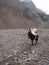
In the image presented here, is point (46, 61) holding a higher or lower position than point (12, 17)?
higher

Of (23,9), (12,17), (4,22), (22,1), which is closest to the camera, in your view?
(4,22)

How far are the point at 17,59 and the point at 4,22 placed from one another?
44262mm

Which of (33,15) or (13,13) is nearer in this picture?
(13,13)

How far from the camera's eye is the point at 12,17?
2345 inches

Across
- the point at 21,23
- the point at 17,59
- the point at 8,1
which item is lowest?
the point at 21,23

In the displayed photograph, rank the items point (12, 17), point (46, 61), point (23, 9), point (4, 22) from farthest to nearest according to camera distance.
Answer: point (23, 9) → point (12, 17) → point (4, 22) → point (46, 61)

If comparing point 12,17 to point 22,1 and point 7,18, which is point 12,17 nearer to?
point 7,18

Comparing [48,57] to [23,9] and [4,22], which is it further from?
[23,9]

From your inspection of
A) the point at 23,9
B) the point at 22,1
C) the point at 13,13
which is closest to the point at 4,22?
the point at 13,13

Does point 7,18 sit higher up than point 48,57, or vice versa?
point 48,57

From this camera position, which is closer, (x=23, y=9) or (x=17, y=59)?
(x=17, y=59)

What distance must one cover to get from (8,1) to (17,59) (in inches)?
2179

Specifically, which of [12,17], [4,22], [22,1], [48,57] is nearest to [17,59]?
[48,57]

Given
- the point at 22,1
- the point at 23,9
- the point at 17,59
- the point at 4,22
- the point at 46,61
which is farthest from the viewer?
the point at 22,1
